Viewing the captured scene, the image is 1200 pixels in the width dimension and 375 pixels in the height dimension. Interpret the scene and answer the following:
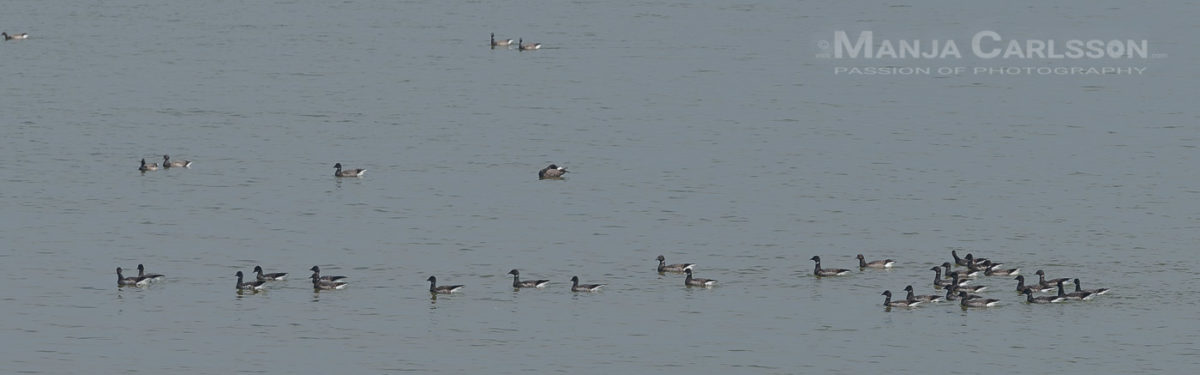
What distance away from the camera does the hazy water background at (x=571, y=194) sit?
4716 cm

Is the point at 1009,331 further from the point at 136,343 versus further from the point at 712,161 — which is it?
the point at 712,161

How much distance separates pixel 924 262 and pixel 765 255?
3865mm

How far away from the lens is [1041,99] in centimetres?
8706

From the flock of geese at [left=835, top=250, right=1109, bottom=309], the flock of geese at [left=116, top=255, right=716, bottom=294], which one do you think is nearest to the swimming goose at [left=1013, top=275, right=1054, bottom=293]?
the flock of geese at [left=835, top=250, right=1109, bottom=309]

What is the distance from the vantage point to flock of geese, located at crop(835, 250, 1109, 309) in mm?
50594

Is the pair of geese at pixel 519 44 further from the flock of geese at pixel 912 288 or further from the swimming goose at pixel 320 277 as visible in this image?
the swimming goose at pixel 320 277

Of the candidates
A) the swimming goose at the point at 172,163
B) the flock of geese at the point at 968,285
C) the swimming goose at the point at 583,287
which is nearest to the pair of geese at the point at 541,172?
the swimming goose at the point at 172,163

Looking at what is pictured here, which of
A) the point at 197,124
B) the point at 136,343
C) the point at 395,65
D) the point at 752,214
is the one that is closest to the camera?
the point at 136,343

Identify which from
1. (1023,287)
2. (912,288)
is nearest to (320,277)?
(912,288)

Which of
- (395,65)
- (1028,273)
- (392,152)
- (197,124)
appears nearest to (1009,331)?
(1028,273)

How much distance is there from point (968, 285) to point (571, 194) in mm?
16069

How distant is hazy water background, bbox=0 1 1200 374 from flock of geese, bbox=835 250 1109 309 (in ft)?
1.34

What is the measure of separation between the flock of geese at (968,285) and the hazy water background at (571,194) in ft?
1.34

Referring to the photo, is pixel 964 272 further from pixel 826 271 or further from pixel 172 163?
pixel 172 163
